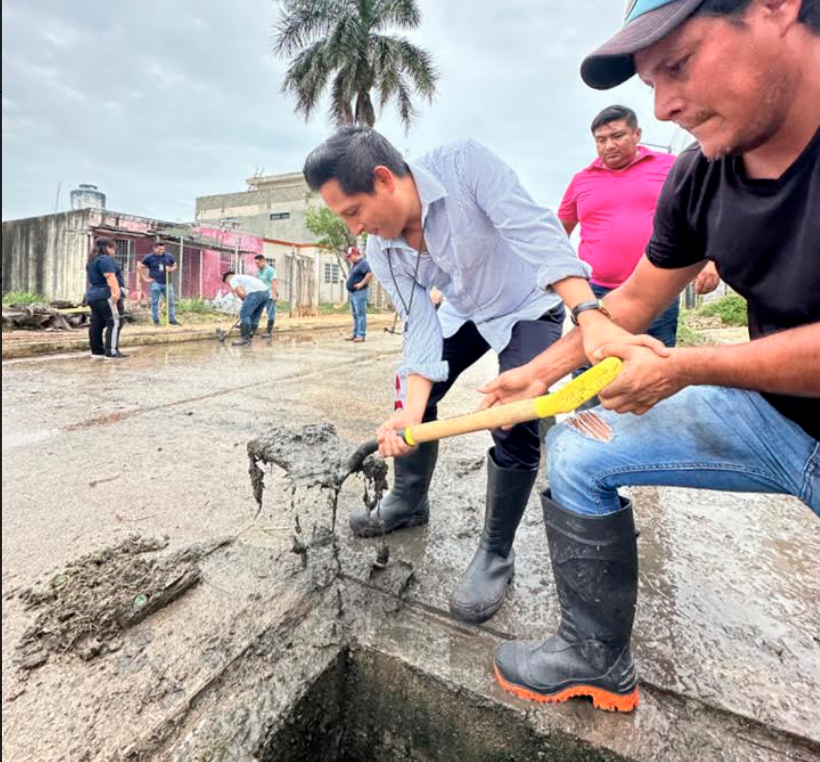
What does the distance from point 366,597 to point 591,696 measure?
0.69 m

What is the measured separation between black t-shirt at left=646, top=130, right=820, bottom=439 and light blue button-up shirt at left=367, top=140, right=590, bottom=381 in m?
0.34

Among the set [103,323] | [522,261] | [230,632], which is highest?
[522,261]

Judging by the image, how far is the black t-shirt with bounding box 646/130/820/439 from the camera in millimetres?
967

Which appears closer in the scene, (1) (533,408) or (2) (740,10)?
(2) (740,10)

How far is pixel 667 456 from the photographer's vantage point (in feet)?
3.84

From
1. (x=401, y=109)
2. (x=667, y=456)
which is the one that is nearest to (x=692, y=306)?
(x=401, y=109)

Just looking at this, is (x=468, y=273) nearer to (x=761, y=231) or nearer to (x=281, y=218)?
(x=761, y=231)

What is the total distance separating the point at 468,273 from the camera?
1.74 metres

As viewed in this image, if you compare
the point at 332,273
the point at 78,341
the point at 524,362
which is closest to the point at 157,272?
the point at 78,341

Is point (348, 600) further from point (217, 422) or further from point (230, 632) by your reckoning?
point (217, 422)

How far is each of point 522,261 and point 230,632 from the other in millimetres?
1502

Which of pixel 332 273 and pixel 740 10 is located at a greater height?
pixel 332 273

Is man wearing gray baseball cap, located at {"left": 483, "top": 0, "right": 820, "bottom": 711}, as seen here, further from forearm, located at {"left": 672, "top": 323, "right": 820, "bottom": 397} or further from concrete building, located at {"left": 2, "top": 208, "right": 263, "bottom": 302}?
concrete building, located at {"left": 2, "top": 208, "right": 263, "bottom": 302}

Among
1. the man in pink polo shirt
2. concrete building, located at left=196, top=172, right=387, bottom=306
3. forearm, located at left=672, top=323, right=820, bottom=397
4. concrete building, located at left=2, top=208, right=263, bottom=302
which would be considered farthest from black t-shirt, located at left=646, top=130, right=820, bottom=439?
concrete building, located at left=196, top=172, right=387, bottom=306
